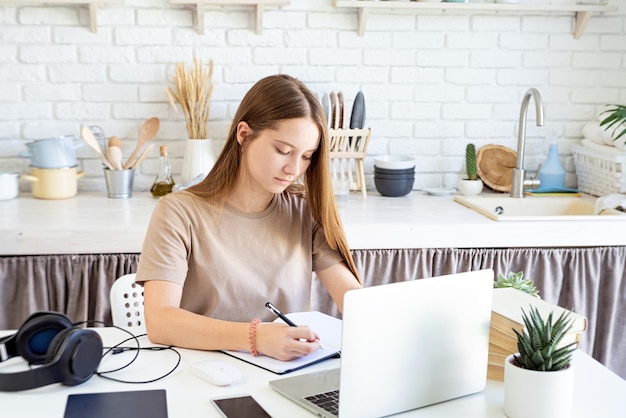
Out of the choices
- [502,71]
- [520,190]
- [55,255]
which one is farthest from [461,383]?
[502,71]

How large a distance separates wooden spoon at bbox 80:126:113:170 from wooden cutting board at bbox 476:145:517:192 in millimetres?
1642

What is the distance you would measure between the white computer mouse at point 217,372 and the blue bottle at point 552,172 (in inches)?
93.4

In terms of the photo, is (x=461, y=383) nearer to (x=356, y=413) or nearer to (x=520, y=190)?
(x=356, y=413)

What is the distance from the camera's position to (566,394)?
1272 mm

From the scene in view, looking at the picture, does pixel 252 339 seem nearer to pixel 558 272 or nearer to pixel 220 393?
pixel 220 393

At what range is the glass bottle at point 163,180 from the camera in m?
3.18

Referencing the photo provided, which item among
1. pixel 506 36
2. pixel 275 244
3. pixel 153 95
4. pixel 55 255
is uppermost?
pixel 506 36

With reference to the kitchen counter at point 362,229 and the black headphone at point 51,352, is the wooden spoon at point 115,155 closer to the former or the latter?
the kitchen counter at point 362,229

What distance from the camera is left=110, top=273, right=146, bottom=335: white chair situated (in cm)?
208

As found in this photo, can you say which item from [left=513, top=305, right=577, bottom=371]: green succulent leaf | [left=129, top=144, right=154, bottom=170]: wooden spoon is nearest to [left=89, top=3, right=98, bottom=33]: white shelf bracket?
[left=129, top=144, right=154, bottom=170]: wooden spoon

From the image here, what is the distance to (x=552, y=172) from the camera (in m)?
3.48

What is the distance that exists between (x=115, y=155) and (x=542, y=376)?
229 centimetres

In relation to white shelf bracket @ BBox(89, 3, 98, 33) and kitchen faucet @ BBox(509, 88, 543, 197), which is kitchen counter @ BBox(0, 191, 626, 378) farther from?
white shelf bracket @ BBox(89, 3, 98, 33)

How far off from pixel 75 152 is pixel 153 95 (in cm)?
41
